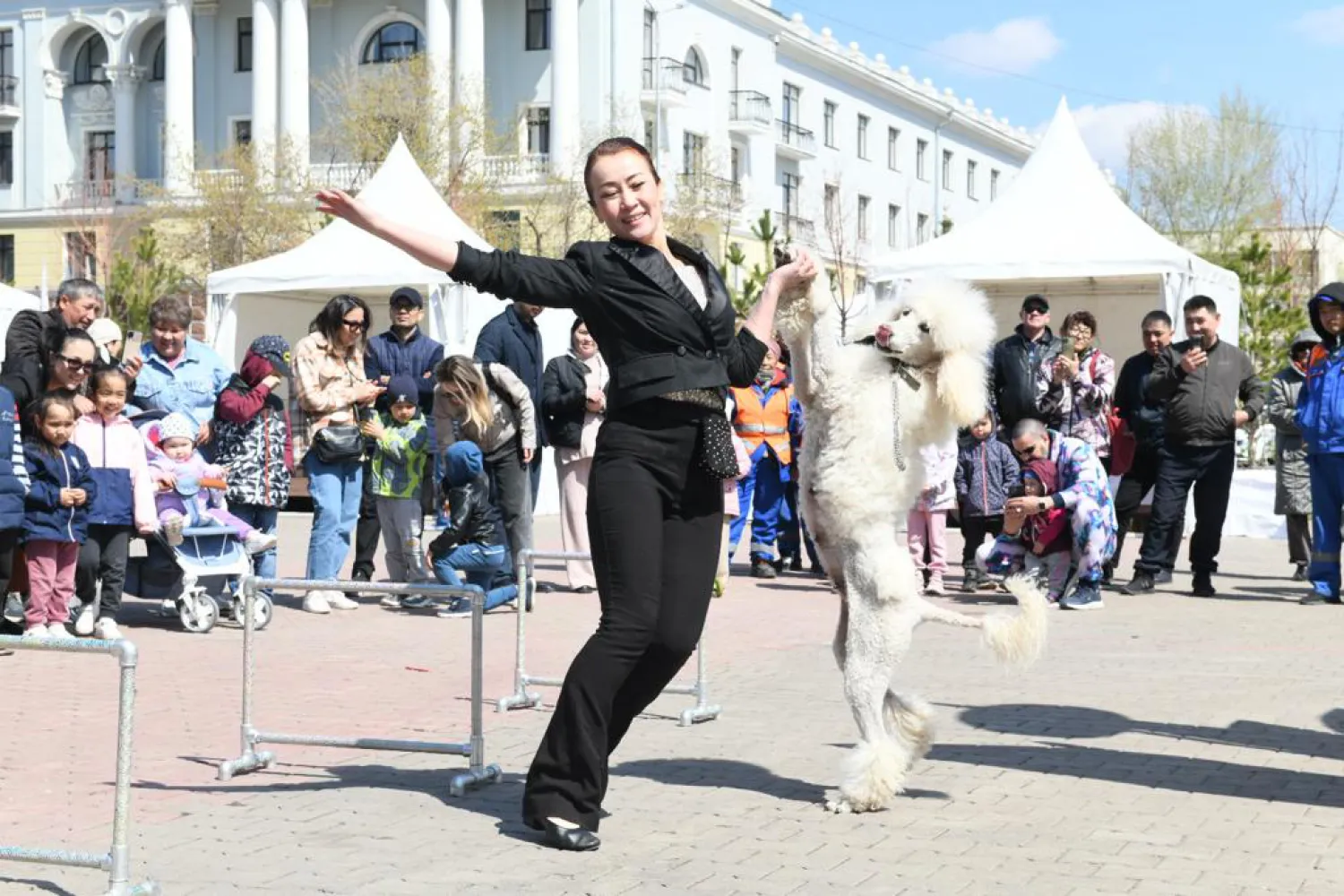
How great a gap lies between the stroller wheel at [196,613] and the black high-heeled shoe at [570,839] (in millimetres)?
6221

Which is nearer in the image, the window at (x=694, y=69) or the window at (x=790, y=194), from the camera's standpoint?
the window at (x=694, y=69)

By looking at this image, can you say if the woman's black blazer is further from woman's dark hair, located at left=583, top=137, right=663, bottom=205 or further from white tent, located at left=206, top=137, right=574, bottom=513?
white tent, located at left=206, top=137, right=574, bottom=513

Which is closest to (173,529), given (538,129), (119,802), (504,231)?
(119,802)

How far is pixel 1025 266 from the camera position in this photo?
61.7 feet

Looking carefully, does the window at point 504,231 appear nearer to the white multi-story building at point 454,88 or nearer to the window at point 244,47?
the white multi-story building at point 454,88

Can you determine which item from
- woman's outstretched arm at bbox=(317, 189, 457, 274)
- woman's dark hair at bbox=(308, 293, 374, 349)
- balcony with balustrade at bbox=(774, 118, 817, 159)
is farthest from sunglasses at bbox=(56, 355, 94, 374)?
balcony with balustrade at bbox=(774, 118, 817, 159)

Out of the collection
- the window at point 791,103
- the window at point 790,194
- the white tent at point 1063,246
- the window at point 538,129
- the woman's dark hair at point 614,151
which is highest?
the window at point 791,103

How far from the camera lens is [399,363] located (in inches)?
520

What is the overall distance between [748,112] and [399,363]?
182ft

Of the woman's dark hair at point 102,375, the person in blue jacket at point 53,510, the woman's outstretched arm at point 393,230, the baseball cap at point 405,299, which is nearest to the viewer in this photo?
the woman's outstretched arm at point 393,230

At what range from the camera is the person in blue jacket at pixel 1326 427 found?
12.5 metres

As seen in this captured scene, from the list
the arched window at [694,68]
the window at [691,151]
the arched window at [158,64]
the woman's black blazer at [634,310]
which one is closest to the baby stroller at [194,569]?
the woman's black blazer at [634,310]

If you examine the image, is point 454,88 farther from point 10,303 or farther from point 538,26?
point 10,303

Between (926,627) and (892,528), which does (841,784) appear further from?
(926,627)
